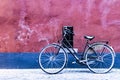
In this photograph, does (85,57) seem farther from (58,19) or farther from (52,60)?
(58,19)

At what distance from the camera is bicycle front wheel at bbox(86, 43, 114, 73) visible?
10594 mm

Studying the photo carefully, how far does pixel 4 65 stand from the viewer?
1109 cm

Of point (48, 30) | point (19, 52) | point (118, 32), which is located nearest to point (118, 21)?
point (118, 32)

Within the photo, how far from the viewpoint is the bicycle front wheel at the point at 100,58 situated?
1059cm

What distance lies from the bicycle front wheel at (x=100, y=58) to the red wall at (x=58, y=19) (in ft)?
1.27

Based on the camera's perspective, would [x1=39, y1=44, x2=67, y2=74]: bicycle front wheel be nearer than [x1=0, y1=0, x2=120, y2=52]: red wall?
Yes

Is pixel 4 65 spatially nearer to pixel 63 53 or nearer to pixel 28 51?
pixel 28 51

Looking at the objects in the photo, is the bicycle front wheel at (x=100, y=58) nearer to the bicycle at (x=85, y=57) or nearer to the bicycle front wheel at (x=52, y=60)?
the bicycle at (x=85, y=57)

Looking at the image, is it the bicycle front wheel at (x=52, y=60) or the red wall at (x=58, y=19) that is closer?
the bicycle front wheel at (x=52, y=60)

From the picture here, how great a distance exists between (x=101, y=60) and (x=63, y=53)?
0.99 metres

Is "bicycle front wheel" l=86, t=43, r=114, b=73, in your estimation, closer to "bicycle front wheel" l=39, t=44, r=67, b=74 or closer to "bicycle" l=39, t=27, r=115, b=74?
"bicycle" l=39, t=27, r=115, b=74

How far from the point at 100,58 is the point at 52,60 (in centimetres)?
123

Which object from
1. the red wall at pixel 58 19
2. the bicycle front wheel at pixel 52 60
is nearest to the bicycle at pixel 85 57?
the bicycle front wheel at pixel 52 60

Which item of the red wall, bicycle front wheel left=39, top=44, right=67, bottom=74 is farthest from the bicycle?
the red wall
